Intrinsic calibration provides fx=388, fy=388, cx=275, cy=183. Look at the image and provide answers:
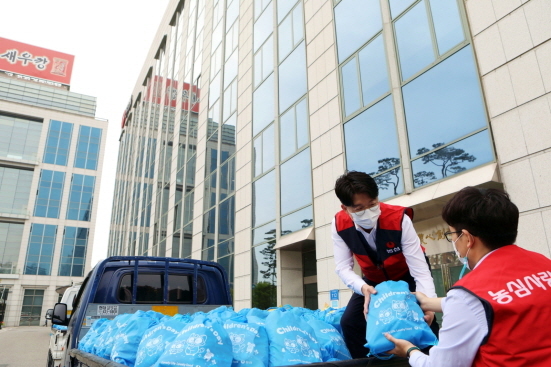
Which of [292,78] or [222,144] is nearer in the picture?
[292,78]

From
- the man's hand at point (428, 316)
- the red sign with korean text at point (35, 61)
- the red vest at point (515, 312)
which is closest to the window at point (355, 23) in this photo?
the man's hand at point (428, 316)

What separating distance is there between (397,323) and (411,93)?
771 cm

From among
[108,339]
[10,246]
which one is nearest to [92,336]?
[108,339]

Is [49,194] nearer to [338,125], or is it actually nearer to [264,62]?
[264,62]

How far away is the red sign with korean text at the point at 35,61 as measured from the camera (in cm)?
5828

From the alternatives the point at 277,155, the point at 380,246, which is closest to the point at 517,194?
the point at 380,246

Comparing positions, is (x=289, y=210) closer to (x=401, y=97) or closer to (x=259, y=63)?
(x=401, y=97)

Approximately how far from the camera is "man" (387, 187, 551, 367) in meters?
1.41

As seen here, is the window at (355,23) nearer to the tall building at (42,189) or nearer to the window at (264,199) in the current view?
the window at (264,199)

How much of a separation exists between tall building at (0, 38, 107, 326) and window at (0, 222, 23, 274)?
4.0 inches

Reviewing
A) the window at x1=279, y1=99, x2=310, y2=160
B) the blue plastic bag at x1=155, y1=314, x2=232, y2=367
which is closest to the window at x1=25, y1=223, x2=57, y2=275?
the window at x1=279, y1=99, x2=310, y2=160

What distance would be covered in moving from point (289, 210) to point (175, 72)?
2136 centimetres

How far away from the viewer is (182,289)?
16.3 feet

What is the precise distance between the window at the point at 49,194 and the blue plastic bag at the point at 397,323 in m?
57.4
